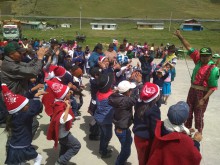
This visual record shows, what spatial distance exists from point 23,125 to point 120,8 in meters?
118

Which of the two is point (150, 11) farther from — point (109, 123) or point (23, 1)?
point (109, 123)

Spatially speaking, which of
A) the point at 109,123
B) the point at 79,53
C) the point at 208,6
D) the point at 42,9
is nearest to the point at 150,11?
the point at 208,6

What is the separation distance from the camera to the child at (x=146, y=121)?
404cm

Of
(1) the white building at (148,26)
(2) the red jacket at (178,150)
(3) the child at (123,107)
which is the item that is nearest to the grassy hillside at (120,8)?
(1) the white building at (148,26)

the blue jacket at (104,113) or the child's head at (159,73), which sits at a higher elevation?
the blue jacket at (104,113)

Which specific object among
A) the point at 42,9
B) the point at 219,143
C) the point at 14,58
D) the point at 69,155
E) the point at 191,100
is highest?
the point at 14,58

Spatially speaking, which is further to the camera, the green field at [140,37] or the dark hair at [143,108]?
the green field at [140,37]

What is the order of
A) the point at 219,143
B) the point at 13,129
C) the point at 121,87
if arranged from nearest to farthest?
the point at 13,129 < the point at 121,87 < the point at 219,143

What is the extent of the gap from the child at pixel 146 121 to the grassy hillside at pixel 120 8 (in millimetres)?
103716

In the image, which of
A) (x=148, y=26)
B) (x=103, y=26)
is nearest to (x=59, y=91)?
(x=103, y=26)

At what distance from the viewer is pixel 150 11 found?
114 meters

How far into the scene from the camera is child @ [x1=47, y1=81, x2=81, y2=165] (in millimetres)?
4668

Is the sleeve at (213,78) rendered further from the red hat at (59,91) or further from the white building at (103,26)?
the white building at (103,26)

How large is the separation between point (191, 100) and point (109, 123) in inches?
73.5
